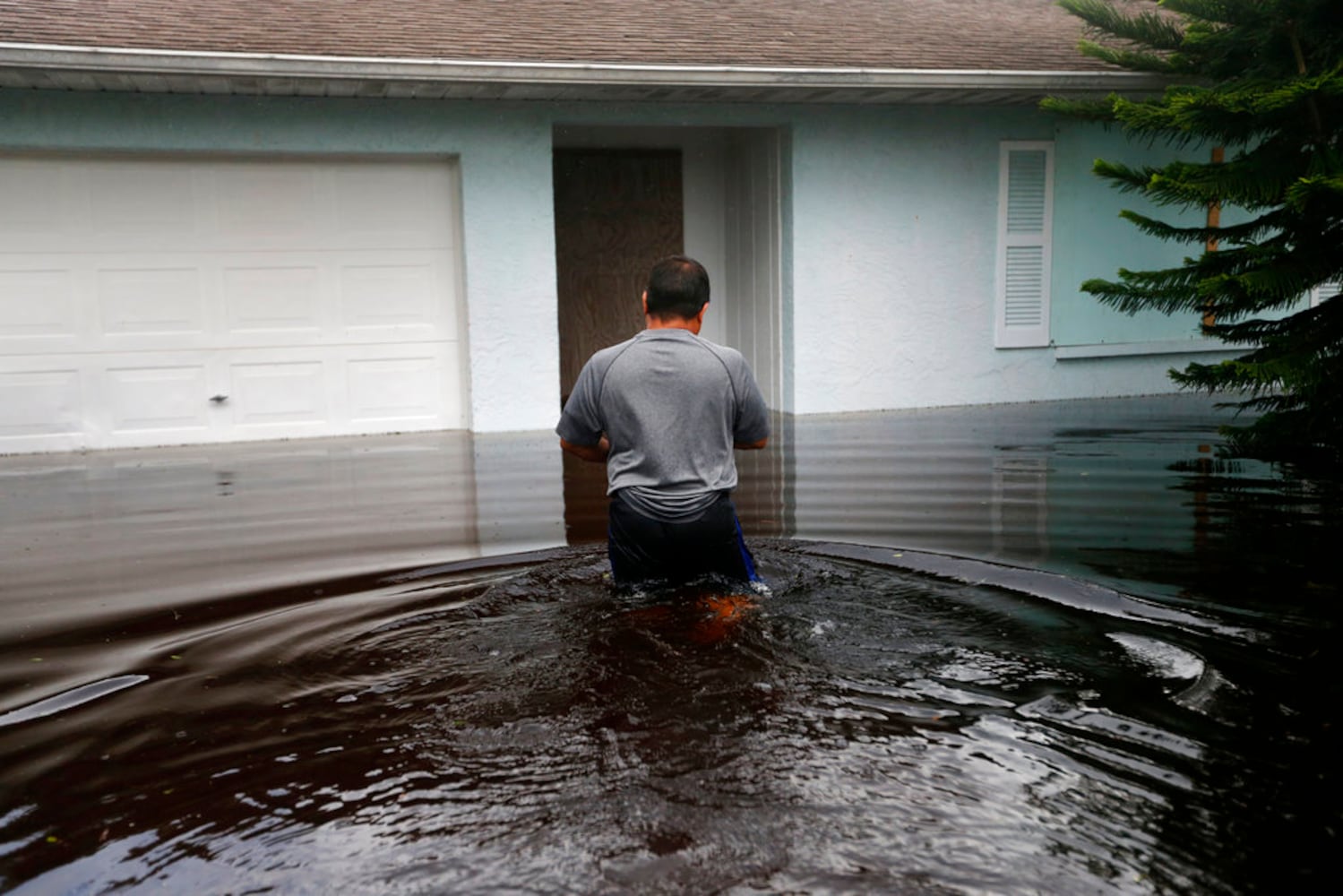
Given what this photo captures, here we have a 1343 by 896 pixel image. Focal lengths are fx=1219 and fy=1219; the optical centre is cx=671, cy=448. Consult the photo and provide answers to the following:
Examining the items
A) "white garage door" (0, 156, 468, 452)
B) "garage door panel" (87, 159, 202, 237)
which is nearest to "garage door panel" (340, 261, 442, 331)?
"white garage door" (0, 156, 468, 452)

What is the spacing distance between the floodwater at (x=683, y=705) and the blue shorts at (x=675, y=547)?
0.13 meters

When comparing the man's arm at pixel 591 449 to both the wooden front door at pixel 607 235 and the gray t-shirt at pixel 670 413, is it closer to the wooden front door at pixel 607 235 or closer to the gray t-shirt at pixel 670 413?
the gray t-shirt at pixel 670 413

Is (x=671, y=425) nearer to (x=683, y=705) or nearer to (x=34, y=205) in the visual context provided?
(x=683, y=705)

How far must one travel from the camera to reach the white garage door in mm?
10156

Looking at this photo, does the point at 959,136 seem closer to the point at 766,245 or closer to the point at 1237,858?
the point at 766,245

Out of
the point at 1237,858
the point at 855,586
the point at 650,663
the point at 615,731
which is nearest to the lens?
the point at 1237,858

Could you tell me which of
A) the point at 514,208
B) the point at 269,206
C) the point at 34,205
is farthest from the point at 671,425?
the point at 34,205

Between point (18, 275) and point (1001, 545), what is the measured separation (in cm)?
832

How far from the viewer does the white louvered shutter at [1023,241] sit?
12492 mm

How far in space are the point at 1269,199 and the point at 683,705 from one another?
6506mm

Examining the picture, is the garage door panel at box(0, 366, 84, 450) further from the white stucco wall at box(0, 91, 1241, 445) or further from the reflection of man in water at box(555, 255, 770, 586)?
the reflection of man in water at box(555, 255, 770, 586)

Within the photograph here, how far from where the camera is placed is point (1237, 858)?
8.53 feet

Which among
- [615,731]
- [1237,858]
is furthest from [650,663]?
[1237,858]

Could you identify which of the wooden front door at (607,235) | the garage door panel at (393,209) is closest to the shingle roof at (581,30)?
the garage door panel at (393,209)
